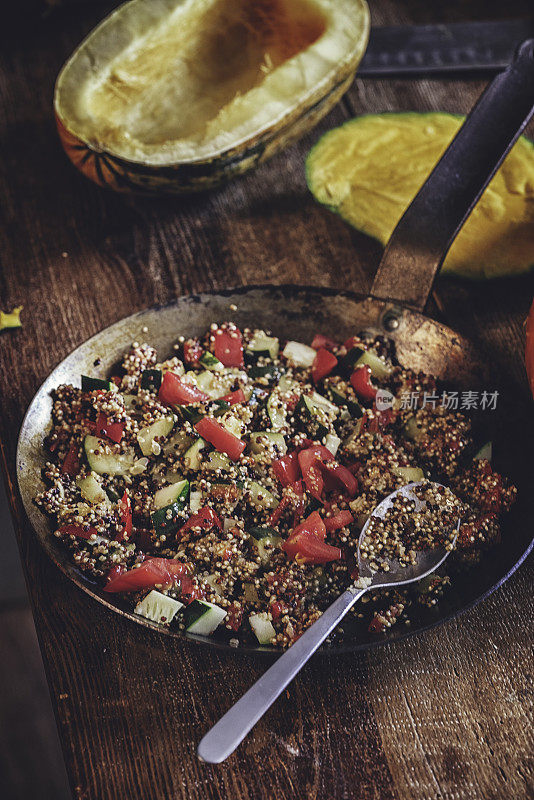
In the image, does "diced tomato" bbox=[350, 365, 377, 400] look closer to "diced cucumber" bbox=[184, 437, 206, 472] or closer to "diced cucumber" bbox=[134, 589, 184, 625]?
"diced cucumber" bbox=[184, 437, 206, 472]

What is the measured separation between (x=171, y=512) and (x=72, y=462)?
222 mm

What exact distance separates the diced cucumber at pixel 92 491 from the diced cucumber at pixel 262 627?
1.09ft

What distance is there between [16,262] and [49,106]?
0.63m

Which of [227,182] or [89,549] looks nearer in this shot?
[89,549]

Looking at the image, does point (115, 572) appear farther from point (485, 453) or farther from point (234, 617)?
point (485, 453)

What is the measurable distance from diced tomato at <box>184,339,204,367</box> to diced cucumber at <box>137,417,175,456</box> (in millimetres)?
182

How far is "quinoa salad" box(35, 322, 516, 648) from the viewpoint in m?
1.13

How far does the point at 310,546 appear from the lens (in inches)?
45.5

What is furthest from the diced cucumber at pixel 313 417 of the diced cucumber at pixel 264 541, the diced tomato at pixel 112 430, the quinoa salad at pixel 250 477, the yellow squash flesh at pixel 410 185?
the yellow squash flesh at pixel 410 185

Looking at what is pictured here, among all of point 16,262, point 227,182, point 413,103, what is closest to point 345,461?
point 227,182

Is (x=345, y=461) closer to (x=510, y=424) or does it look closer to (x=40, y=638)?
(x=510, y=424)

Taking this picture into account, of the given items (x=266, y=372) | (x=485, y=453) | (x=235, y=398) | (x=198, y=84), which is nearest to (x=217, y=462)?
(x=235, y=398)

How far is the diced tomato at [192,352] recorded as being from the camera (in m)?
1.44

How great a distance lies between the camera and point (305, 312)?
59.3 inches
